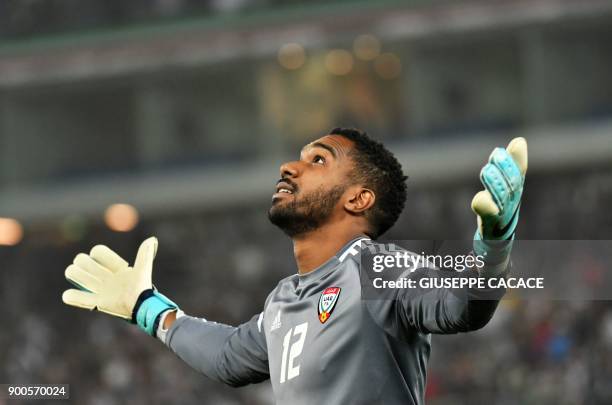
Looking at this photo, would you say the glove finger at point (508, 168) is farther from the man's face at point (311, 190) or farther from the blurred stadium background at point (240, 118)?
the blurred stadium background at point (240, 118)

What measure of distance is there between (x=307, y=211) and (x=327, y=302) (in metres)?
0.36

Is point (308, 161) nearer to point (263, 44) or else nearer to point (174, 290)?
point (174, 290)

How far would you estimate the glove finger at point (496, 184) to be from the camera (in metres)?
3.43

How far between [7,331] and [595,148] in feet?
35.1

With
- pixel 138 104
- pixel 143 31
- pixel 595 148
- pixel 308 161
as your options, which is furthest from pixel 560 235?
pixel 308 161

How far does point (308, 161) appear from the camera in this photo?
14.5ft

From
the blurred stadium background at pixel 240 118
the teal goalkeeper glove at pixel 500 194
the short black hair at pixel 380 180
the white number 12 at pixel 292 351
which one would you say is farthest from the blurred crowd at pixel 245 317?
the teal goalkeeper glove at pixel 500 194

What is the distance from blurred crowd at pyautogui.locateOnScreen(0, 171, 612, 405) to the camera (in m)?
14.3

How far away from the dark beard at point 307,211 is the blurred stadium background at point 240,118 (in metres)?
15.5

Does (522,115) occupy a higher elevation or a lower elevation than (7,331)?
higher

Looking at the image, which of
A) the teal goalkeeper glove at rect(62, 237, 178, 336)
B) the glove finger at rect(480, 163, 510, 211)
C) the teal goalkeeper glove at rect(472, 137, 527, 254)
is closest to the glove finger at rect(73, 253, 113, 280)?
the teal goalkeeper glove at rect(62, 237, 178, 336)

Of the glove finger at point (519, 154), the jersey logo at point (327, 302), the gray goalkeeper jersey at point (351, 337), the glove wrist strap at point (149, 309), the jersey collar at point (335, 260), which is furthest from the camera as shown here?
the glove wrist strap at point (149, 309)

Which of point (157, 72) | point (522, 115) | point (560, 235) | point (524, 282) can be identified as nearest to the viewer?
point (524, 282)

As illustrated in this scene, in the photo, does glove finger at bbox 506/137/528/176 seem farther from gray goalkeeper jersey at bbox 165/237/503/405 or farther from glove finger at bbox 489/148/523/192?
gray goalkeeper jersey at bbox 165/237/503/405
